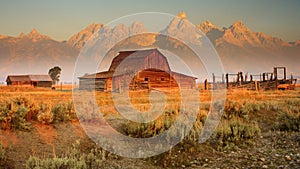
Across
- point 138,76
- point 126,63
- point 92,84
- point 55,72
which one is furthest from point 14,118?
point 55,72

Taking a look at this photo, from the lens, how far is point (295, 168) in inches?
236

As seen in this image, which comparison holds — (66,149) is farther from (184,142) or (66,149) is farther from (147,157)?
(184,142)

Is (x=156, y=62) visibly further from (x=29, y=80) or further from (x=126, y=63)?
(x=29, y=80)

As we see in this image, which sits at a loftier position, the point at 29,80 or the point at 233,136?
the point at 29,80

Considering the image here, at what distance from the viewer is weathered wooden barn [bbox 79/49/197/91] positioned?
37312 millimetres

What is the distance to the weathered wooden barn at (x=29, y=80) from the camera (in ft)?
213

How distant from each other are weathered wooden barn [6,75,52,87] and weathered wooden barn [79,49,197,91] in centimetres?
2650

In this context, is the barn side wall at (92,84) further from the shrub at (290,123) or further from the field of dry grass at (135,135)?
the shrub at (290,123)

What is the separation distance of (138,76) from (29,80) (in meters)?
38.6

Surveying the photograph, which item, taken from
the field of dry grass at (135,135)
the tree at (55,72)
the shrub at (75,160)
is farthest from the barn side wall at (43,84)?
the shrub at (75,160)

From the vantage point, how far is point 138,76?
38.1 meters

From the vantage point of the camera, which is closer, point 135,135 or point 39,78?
point 135,135

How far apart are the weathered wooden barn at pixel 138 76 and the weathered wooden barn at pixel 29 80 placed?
2650 cm

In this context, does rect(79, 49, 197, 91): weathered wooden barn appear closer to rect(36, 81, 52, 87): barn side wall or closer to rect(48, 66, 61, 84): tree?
rect(36, 81, 52, 87): barn side wall
